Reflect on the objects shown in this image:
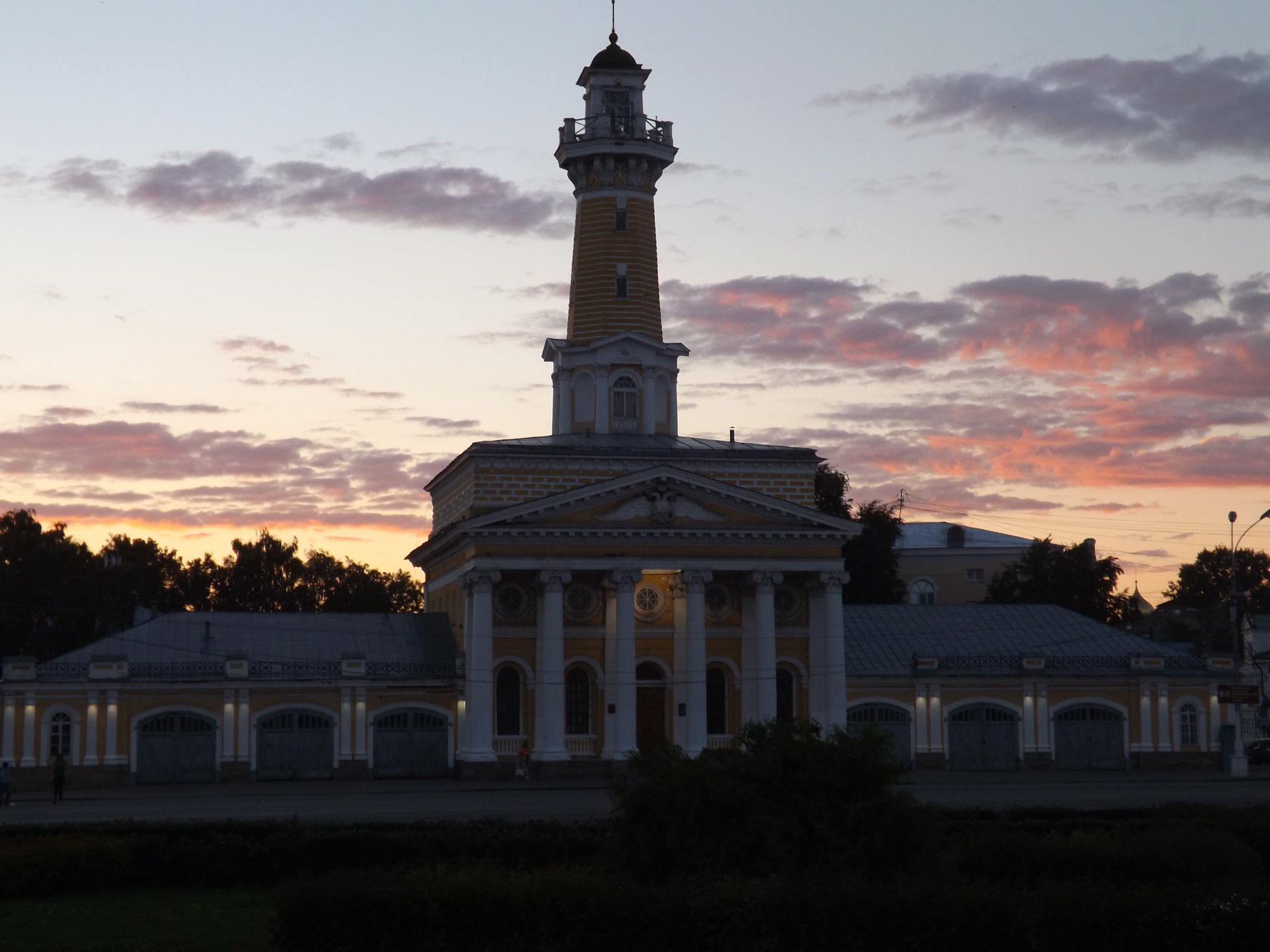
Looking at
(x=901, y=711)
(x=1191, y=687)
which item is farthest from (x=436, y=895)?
(x=1191, y=687)

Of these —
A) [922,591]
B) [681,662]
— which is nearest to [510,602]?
[681,662]

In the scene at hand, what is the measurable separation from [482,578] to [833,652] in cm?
1279

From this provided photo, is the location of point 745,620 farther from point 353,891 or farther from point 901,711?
point 353,891

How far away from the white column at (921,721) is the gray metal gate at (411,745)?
1706 cm

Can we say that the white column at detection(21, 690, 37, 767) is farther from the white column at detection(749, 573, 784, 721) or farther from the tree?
the tree

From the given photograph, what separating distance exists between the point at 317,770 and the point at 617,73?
29.0 m

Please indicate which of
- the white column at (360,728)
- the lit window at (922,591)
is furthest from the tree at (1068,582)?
the white column at (360,728)

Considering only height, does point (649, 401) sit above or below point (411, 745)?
above

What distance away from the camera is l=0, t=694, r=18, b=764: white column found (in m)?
54.3

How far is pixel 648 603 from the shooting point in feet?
200

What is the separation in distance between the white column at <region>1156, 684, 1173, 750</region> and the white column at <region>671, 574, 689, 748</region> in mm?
17818

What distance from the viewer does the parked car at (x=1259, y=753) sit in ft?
222

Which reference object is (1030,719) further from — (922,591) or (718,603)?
(922,591)

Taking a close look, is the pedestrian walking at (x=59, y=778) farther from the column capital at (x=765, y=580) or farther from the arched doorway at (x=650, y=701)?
the column capital at (x=765, y=580)
